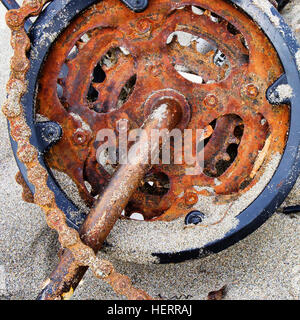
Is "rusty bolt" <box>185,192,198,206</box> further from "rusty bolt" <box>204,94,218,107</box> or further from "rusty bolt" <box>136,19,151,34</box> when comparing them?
"rusty bolt" <box>136,19,151,34</box>

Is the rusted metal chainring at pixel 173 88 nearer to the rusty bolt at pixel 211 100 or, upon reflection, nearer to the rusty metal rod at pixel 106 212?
the rusty bolt at pixel 211 100

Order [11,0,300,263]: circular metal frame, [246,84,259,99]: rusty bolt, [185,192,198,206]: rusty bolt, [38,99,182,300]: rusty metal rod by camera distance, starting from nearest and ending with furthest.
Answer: [38,99,182,300]: rusty metal rod, [11,0,300,263]: circular metal frame, [246,84,259,99]: rusty bolt, [185,192,198,206]: rusty bolt

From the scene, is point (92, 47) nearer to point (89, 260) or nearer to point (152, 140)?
point (152, 140)

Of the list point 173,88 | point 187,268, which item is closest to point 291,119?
point 173,88

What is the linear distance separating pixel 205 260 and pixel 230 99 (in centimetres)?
71

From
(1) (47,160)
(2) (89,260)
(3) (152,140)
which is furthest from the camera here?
(1) (47,160)

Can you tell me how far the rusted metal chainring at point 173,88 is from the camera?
60.4 inches

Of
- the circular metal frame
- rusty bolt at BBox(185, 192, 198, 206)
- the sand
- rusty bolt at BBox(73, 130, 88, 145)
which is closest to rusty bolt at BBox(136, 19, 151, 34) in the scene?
the circular metal frame

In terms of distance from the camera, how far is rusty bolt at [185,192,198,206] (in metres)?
1.67

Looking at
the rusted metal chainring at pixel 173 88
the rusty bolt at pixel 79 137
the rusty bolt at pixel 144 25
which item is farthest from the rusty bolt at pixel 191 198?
the rusty bolt at pixel 144 25

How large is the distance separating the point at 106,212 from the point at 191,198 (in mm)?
443

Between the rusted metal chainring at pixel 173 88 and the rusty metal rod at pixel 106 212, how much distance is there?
0.75 ft

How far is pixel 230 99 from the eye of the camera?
1604mm
